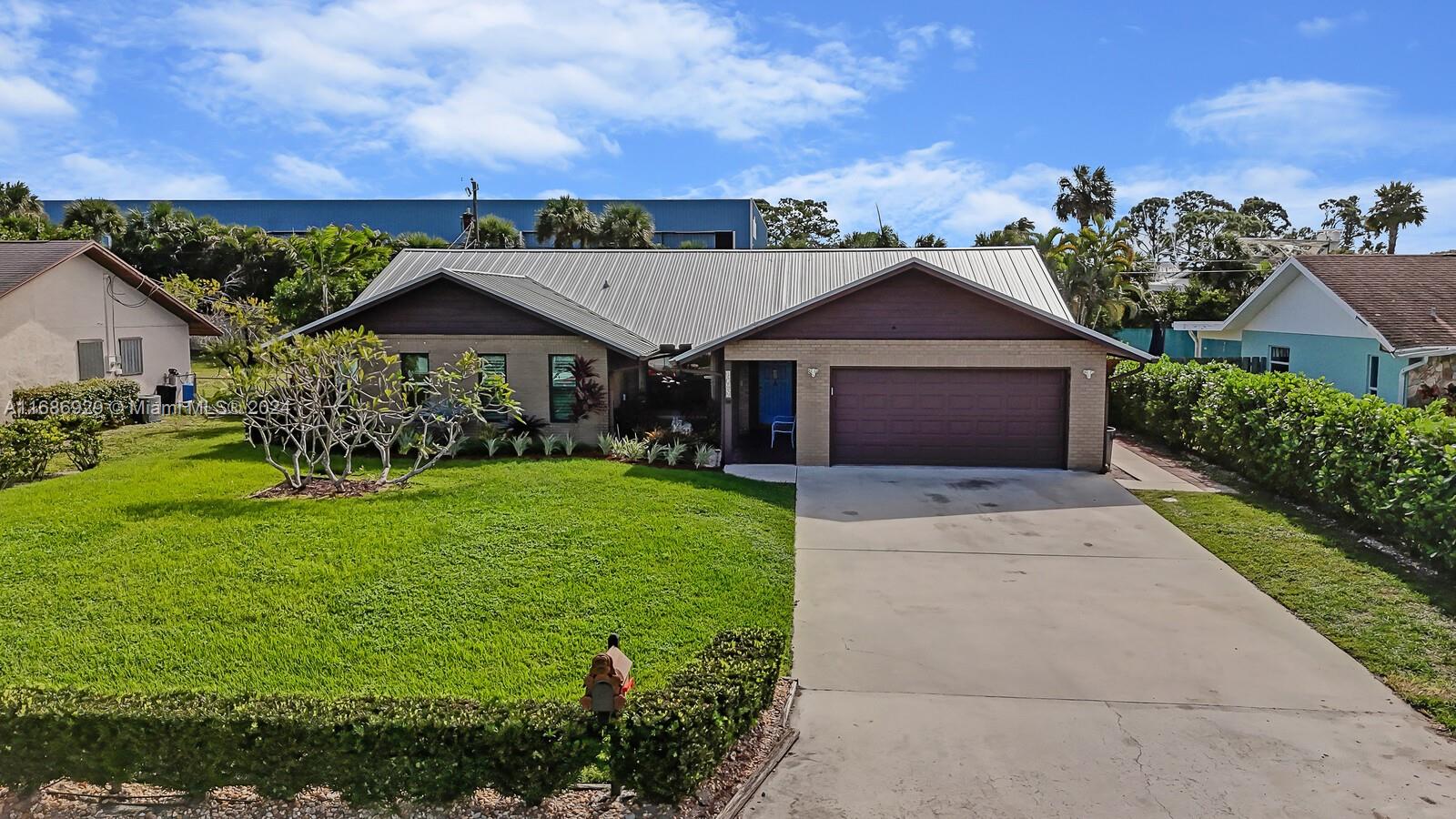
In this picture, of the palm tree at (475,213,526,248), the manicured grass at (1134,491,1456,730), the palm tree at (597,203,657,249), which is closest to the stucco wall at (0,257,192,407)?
the palm tree at (475,213,526,248)

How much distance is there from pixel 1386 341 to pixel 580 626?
18253 millimetres

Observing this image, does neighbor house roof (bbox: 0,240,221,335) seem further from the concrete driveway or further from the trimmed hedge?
the concrete driveway

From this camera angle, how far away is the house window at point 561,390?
2056 centimetres

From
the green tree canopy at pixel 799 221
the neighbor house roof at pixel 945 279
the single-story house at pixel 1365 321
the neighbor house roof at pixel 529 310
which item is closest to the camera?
the neighbor house roof at pixel 945 279

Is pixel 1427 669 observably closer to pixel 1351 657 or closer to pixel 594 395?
pixel 1351 657

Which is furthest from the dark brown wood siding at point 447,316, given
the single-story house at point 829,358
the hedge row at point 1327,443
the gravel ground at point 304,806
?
the gravel ground at point 304,806

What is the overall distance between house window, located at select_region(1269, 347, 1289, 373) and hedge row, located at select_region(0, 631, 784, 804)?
78.9 ft

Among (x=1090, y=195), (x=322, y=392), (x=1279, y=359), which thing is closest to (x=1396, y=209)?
(x=1090, y=195)

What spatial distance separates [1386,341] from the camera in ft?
64.6

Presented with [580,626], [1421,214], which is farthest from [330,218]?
[1421,214]

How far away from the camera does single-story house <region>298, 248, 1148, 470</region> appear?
18531 millimetres

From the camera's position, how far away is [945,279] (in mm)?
18359

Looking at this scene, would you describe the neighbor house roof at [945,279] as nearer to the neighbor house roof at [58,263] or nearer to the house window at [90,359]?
the neighbor house roof at [58,263]

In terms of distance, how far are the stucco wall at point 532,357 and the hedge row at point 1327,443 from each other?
12.2 metres
